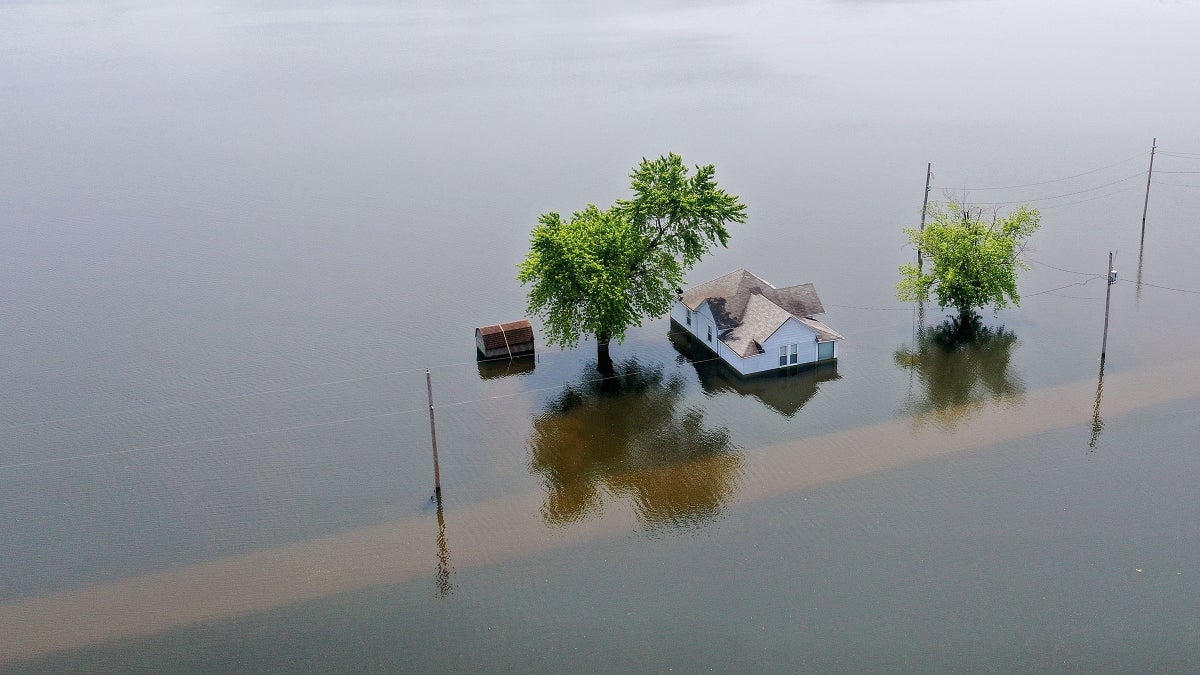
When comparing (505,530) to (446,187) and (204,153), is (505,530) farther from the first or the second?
(204,153)

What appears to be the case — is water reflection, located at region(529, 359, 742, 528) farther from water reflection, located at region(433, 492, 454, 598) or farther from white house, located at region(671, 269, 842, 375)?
water reflection, located at region(433, 492, 454, 598)

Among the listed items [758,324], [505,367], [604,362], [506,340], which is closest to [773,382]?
[758,324]

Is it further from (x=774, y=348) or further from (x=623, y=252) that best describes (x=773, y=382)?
(x=623, y=252)

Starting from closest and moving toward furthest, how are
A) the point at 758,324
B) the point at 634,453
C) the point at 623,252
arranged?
the point at 634,453 < the point at 623,252 < the point at 758,324

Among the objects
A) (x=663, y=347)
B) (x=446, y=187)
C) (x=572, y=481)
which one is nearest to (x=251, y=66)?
(x=446, y=187)

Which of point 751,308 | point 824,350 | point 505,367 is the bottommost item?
point 505,367

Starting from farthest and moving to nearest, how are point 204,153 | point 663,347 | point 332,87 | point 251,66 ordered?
point 251,66 < point 332,87 < point 204,153 < point 663,347
